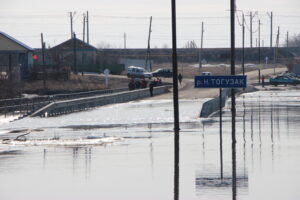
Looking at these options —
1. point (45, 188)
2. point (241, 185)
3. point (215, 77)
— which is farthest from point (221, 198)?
point (215, 77)

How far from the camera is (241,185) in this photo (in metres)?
18.0

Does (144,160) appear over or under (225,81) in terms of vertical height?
under

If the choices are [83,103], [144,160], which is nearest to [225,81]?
[144,160]

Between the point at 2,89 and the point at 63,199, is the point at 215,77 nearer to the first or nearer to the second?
the point at 63,199

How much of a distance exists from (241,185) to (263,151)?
8.52 metres

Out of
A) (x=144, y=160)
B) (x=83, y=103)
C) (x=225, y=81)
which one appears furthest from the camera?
(x=83, y=103)

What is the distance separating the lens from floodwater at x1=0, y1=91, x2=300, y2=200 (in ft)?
57.2

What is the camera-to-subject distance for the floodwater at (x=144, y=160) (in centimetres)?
1742

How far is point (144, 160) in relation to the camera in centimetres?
2412

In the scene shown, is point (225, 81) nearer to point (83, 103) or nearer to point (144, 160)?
point (144, 160)

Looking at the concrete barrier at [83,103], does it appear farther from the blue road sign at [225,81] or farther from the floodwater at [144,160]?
the blue road sign at [225,81]

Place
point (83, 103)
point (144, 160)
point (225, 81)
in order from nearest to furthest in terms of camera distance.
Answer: point (144, 160) → point (225, 81) → point (83, 103)

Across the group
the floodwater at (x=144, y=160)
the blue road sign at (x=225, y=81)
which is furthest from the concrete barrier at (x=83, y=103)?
the blue road sign at (x=225, y=81)

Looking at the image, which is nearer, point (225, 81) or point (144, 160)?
point (144, 160)
